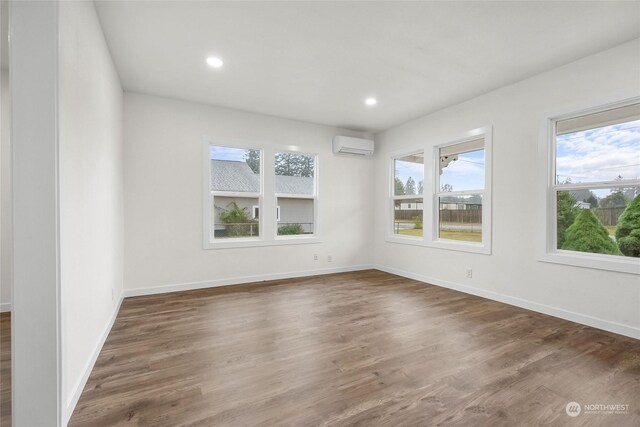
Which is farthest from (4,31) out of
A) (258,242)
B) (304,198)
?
(304,198)

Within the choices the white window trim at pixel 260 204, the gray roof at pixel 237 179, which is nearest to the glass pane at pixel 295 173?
the gray roof at pixel 237 179

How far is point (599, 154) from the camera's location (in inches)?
118

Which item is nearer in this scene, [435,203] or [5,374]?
[5,374]

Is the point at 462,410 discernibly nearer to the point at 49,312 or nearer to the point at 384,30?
the point at 49,312

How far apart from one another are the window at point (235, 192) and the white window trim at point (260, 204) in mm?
51

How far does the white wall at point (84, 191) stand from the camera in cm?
155

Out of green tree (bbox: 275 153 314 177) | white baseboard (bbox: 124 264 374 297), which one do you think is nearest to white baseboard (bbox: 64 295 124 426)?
white baseboard (bbox: 124 264 374 297)

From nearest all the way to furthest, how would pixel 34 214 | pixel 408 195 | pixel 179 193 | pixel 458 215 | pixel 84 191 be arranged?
pixel 34 214 → pixel 84 191 → pixel 179 193 → pixel 458 215 → pixel 408 195

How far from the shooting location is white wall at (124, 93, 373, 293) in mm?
3850

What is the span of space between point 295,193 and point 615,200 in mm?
3974

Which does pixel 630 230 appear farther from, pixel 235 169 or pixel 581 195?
pixel 235 169

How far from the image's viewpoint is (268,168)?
4734mm

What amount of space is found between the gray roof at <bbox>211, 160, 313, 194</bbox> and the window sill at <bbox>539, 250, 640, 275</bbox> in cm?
364

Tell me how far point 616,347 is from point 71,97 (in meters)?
4.34
